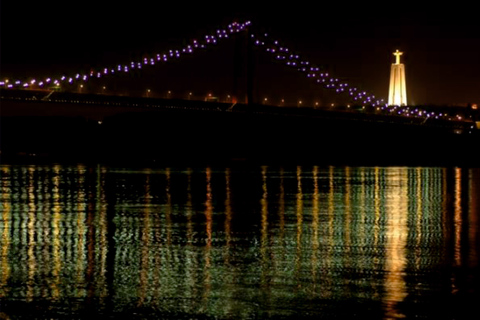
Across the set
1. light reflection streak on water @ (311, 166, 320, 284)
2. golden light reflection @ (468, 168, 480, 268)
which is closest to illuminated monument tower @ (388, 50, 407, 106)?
golden light reflection @ (468, 168, 480, 268)

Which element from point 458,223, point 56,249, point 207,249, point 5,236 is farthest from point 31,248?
point 458,223

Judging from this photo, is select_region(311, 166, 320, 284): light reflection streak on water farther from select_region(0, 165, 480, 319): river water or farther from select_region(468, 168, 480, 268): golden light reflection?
select_region(468, 168, 480, 268): golden light reflection

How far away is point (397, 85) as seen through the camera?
9394 centimetres

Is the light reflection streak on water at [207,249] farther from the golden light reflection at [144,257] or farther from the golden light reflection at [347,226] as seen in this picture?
the golden light reflection at [347,226]

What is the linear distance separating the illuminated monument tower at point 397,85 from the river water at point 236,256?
224ft

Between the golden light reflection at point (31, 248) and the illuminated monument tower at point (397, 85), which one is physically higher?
the illuminated monument tower at point (397, 85)

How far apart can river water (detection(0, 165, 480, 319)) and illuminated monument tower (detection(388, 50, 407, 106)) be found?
68.2m

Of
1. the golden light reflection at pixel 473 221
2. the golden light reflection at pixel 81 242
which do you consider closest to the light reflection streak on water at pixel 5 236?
the golden light reflection at pixel 81 242

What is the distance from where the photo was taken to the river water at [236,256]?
9.74 metres

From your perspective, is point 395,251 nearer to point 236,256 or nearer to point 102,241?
point 236,256

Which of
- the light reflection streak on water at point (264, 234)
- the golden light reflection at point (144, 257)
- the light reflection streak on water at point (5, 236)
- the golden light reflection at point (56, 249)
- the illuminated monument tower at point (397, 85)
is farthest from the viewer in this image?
the illuminated monument tower at point (397, 85)

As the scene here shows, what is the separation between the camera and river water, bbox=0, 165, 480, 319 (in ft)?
32.0

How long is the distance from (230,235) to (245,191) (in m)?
10.8

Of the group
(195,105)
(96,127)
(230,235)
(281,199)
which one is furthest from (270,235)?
(96,127)
